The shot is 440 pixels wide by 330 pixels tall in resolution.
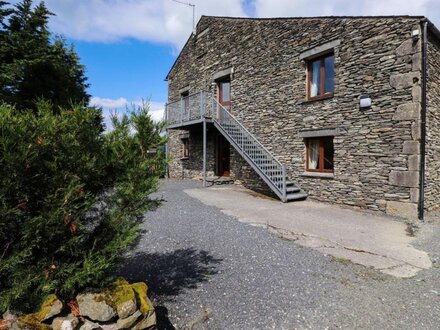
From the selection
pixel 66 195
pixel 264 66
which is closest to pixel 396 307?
pixel 66 195

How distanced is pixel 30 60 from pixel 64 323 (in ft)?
43.2

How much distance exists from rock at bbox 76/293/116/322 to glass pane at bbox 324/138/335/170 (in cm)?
834

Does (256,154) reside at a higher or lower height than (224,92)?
lower

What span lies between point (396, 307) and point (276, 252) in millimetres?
1769

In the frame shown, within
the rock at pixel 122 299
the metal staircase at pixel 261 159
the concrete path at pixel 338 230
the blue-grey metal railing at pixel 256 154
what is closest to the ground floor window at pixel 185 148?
the blue-grey metal railing at pixel 256 154

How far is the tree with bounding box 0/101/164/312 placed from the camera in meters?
1.81

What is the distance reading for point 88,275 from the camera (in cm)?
203

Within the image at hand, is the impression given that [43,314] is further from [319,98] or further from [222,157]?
[222,157]

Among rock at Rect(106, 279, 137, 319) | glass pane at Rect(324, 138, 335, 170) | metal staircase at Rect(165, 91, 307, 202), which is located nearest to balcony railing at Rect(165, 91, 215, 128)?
metal staircase at Rect(165, 91, 307, 202)

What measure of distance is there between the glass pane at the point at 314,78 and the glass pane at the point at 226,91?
4565 mm

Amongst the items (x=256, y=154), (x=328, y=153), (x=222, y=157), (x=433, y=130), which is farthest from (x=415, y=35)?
(x=222, y=157)

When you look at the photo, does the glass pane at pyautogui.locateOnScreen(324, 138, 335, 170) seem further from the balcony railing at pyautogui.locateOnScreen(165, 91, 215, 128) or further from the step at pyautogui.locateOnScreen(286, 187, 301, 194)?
the balcony railing at pyautogui.locateOnScreen(165, 91, 215, 128)

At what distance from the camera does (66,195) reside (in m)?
1.92

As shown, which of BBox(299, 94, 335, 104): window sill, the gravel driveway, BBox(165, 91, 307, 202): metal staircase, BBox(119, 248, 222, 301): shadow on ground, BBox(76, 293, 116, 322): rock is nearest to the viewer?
BBox(76, 293, 116, 322): rock
